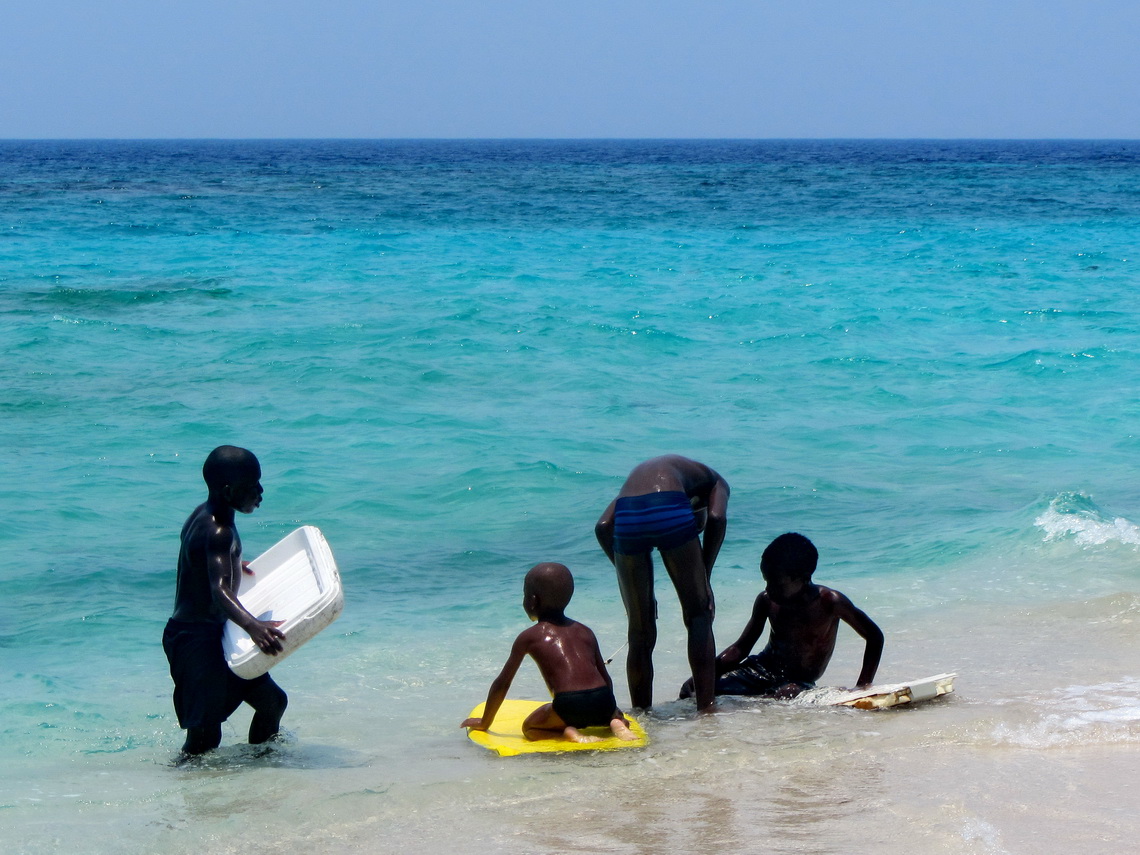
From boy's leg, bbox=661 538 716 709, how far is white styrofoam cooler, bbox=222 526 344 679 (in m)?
1.29

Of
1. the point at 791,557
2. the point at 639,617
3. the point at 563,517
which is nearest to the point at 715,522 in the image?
the point at 791,557

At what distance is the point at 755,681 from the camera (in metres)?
4.93

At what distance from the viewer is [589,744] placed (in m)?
4.23

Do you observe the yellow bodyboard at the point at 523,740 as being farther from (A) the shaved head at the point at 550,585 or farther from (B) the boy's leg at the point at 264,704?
(B) the boy's leg at the point at 264,704

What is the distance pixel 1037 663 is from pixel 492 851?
3.04 metres

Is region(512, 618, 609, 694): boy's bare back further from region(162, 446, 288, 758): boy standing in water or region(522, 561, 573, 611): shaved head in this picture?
region(162, 446, 288, 758): boy standing in water

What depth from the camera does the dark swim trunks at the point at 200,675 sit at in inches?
161

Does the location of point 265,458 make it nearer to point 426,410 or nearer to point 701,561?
point 426,410

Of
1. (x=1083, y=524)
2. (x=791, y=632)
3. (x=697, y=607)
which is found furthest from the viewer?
(x=1083, y=524)

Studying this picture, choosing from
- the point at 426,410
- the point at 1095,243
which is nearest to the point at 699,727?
the point at 426,410

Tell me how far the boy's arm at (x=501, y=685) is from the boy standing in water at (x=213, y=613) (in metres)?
0.77

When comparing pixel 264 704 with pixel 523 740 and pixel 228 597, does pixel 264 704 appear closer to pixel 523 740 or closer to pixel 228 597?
pixel 228 597

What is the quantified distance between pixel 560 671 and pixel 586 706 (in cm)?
15

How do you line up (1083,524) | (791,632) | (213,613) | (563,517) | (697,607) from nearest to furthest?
(213,613)
(697,607)
(791,632)
(1083,524)
(563,517)
